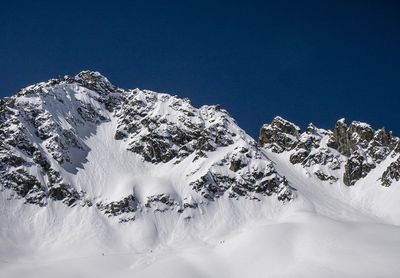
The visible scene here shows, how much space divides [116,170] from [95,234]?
29.5 metres

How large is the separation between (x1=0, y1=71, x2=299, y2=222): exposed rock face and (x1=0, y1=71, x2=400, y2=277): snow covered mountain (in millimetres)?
379

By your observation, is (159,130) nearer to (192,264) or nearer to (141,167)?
(141,167)

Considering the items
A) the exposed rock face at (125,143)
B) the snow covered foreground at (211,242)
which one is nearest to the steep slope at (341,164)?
the snow covered foreground at (211,242)

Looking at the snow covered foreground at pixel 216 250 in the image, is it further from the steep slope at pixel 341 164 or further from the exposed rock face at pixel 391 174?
the exposed rock face at pixel 391 174

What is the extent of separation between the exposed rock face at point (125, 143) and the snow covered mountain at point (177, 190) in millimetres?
379

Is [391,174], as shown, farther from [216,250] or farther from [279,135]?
[216,250]

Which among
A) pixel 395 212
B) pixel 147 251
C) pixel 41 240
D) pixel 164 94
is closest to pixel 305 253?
pixel 147 251

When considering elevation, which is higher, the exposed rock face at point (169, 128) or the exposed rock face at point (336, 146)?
the exposed rock face at point (169, 128)

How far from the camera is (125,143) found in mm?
151750

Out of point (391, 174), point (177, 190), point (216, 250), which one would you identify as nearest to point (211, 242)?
point (216, 250)

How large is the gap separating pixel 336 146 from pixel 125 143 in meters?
69.1

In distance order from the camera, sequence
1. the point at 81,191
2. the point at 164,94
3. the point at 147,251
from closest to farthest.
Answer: the point at 147,251 → the point at 81,191 → the point at 164,94

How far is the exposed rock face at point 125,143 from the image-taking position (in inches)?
4678

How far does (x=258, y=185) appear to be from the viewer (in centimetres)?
12794
